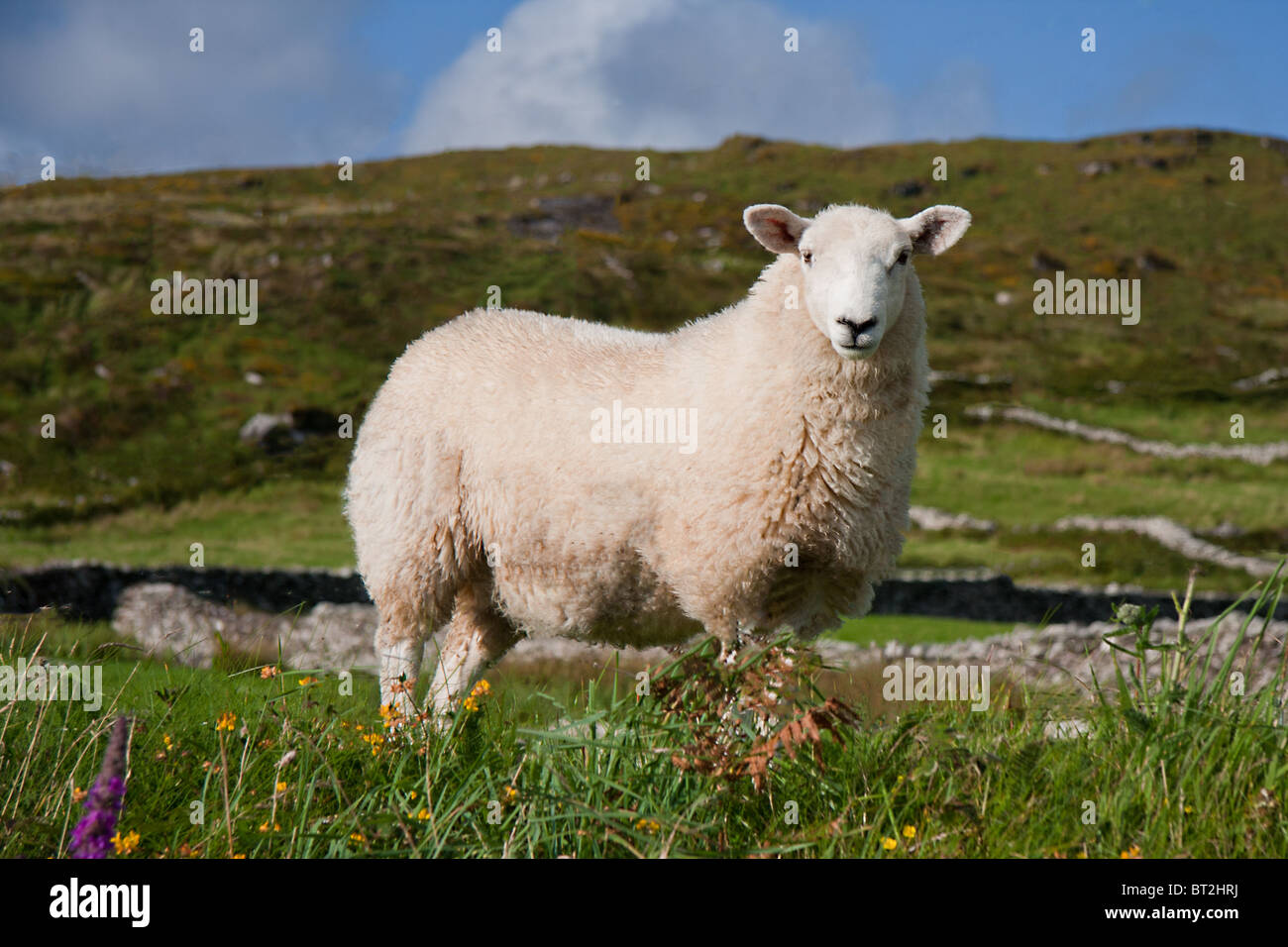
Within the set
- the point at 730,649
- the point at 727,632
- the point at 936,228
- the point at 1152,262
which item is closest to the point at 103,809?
the point at 730,649

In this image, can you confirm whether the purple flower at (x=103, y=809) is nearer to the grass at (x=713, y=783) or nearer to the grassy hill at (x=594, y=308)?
the grass at (x=713, y=783)

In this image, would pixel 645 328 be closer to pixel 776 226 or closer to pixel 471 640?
pixel 471 640

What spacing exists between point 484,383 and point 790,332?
2.16 m

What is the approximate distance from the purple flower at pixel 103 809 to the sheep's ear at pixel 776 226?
435 centimetres

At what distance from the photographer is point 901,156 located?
11625 centimetres

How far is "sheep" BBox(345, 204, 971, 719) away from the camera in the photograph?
5.74 metres

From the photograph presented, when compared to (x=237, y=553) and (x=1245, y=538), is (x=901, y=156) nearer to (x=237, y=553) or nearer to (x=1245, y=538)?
(x=1245, y=538)

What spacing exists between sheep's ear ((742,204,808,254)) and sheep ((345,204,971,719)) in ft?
0.05

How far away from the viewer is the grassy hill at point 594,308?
37.7 meters

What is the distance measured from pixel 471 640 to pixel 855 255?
12.4ft

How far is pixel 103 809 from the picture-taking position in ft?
9.43

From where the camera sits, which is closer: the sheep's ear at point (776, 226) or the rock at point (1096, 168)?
the sheep's ear at point (776, 226)
